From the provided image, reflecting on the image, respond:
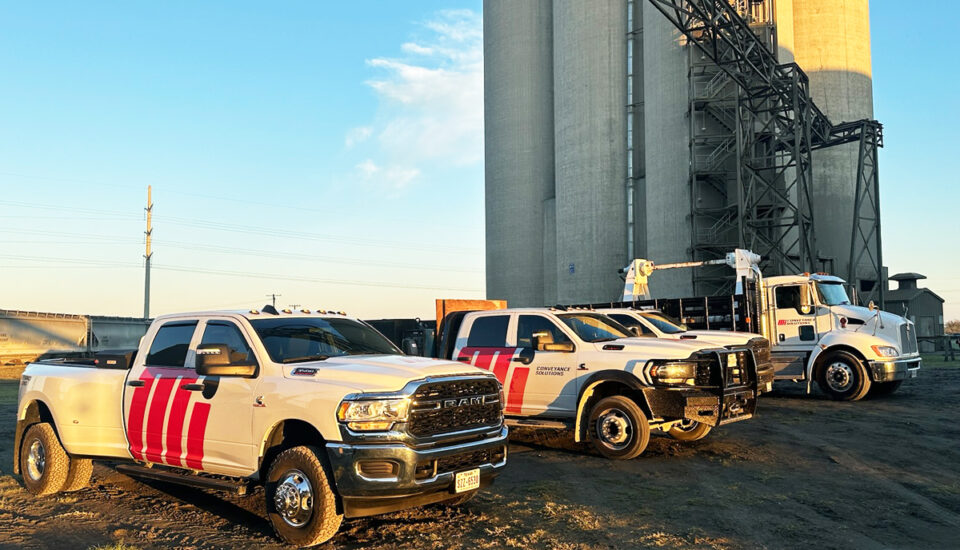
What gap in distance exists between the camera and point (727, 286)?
32.2m

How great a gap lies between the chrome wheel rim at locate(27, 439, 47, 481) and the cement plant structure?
25162 mm

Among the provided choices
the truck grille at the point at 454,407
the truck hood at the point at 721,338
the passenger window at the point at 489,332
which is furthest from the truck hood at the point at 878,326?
the truck grille at the point at 454,407

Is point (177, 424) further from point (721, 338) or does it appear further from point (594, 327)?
point (721, 338)

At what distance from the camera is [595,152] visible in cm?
3822

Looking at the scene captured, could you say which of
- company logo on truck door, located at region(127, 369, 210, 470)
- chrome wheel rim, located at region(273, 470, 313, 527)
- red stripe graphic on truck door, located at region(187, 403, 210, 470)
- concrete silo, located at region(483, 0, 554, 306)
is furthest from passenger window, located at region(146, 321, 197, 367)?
concrete silo, located at region(483, 0, 554, 306)

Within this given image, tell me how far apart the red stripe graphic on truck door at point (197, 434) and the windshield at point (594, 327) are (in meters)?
5.47

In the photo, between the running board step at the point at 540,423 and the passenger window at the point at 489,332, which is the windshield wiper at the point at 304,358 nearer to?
the running board step at the point at 540,423

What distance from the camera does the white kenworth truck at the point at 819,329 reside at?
16.2 m

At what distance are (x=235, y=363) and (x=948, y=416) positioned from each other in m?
13.0

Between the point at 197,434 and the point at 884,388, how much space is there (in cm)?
1626

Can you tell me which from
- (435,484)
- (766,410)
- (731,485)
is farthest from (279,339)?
(766,410)

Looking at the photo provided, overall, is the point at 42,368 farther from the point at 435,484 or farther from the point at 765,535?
the point at 765,535

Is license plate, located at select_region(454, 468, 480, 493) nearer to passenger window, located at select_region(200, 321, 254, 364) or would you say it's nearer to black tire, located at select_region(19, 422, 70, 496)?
passenger window, located at select_region(200, 321, 254, 364)

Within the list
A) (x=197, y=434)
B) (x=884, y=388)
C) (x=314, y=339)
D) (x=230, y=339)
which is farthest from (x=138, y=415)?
(x=884, y=388)
